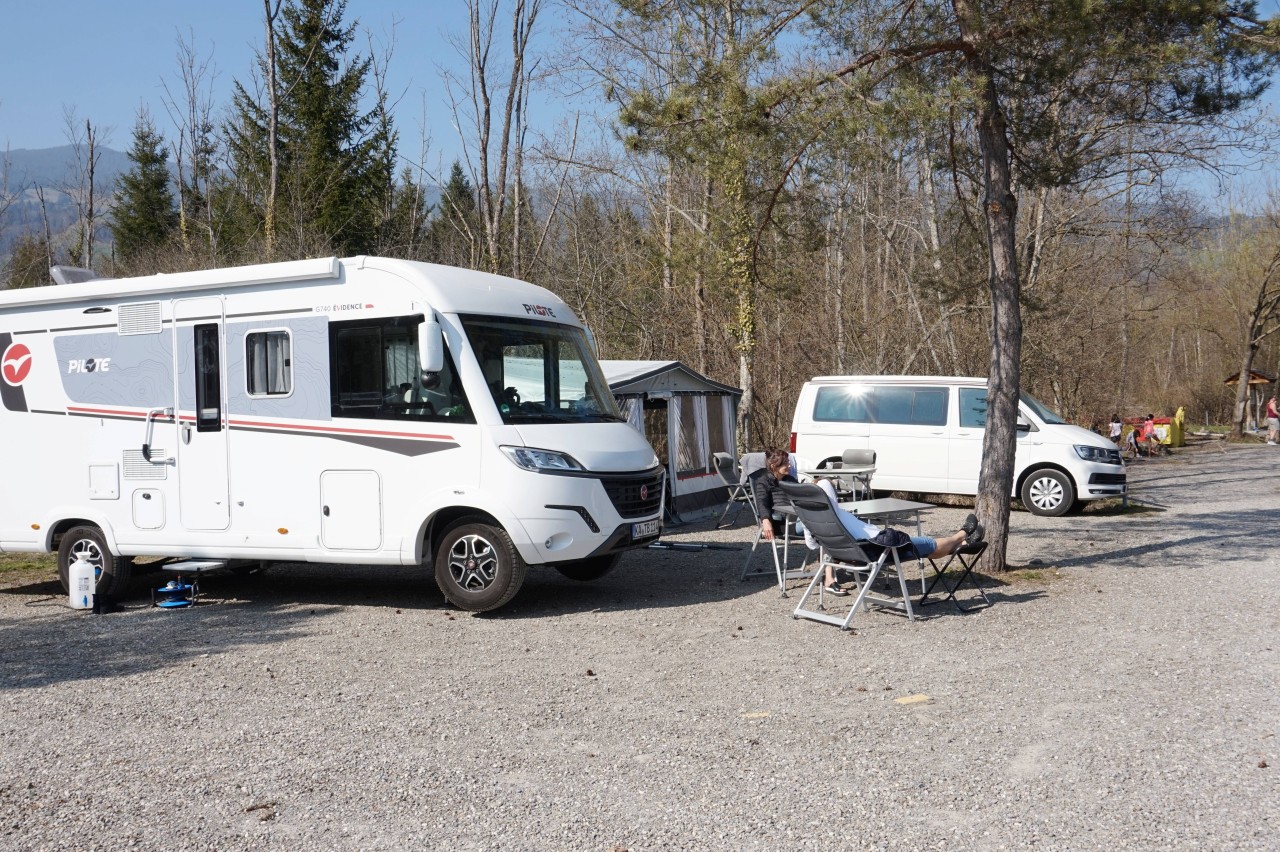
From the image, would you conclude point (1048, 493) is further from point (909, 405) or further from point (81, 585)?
point (81, 585)

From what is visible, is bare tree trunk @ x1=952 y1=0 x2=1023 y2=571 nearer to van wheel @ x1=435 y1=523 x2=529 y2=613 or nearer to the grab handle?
van wheel @ x1=435 y1=523 x2=529 y2=613

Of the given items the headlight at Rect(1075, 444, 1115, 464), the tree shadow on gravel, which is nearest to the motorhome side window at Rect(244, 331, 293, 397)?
the tree shadow on gravel

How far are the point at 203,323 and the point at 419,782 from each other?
568 centimetres

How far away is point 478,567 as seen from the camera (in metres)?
8.69

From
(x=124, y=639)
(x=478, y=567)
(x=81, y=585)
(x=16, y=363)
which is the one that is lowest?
(x=124, y=639)

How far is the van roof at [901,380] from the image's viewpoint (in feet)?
51.2

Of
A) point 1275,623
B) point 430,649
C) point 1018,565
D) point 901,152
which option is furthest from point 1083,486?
point 430,649

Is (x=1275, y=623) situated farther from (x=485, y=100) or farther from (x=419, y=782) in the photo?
(x=485, y=100)

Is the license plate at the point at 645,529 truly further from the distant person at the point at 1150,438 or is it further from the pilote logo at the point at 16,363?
the distant person at the point at 1150,438

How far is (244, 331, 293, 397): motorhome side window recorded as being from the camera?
29.9ft

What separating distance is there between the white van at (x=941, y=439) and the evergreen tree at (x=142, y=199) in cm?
3056

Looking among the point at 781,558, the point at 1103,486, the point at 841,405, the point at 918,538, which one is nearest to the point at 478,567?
the point at 918,538

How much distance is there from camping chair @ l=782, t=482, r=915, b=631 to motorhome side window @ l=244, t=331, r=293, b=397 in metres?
4.07

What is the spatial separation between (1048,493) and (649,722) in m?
10.8
